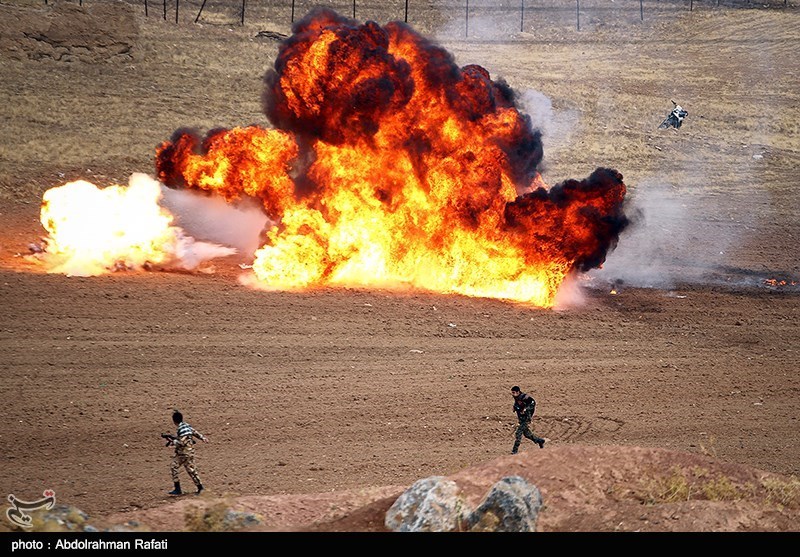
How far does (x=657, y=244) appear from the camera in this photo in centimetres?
3203

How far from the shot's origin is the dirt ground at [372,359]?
15453mm

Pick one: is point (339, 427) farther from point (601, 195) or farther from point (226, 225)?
point (226, 225)

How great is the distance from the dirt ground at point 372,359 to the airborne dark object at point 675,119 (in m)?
2.52

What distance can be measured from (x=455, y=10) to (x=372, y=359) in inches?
1427

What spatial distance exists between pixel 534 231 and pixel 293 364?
763 cm

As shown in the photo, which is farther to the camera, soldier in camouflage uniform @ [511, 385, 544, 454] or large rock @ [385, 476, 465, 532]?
soldier in camouflage uniform @ [511, 385, 544, 454]

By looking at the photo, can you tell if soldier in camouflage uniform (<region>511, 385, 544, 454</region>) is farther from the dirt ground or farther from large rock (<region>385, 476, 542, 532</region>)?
large rock (<region>385, 476, 542, 532</region>)

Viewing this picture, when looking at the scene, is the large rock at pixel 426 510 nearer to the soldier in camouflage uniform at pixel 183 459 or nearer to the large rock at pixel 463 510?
the large rock at pixel 463 510

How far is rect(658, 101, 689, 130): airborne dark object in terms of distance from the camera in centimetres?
4412

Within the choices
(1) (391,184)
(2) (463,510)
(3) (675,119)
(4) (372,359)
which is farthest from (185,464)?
(3) (675,119)


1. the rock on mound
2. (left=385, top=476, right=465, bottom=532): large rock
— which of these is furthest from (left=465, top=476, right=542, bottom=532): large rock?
the rock on mound

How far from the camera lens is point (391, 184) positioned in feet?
84.1

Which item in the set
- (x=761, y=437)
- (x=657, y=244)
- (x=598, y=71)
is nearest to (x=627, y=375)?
(x=761, y=437)

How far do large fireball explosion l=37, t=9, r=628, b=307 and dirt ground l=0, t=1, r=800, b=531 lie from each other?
1072 mm
